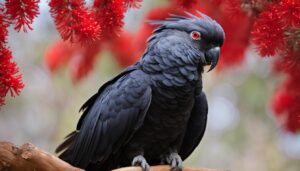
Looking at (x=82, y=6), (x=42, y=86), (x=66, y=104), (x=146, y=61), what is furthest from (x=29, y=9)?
(x=42, y=86)

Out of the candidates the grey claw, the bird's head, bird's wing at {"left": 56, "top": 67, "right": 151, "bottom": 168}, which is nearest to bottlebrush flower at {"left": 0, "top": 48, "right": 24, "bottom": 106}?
bird's wing at {"left": 56, "top": 67, "right": 151, "bottom": 168}

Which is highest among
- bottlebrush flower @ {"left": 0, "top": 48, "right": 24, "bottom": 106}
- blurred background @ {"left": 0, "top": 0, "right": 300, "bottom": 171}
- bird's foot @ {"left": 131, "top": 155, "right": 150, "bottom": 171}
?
bottlebrush flower @ {"left": 0, "top": 48, "right": 24, "bottom": 106}

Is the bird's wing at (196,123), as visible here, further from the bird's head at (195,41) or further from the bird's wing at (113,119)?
the bird's wing at (113,119)

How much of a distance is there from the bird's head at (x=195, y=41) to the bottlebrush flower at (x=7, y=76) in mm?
1583

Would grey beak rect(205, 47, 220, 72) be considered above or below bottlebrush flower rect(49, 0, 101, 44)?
below

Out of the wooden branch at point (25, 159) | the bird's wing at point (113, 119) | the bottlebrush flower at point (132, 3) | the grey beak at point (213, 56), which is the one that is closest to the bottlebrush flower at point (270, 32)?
the grey beak at point (213, 56)

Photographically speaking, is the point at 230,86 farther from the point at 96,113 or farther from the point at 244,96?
the point at 96,113

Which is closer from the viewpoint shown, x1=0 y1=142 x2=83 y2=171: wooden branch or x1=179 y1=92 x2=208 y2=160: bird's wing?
x1=0 y1=142 x2=83 y2=171: wooden branch

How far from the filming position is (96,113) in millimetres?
4395

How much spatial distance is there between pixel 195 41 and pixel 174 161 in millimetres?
1111

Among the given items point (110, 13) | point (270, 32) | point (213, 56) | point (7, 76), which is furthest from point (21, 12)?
point (213, 56)

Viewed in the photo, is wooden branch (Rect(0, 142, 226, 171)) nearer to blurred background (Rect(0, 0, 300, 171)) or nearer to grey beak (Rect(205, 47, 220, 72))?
grey beak (Rect(205, 47, 220, 72))

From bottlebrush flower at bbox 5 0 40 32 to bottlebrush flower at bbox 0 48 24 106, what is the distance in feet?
0.64

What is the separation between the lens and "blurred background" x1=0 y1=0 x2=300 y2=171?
1177 cm
